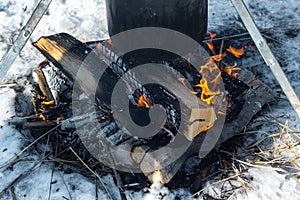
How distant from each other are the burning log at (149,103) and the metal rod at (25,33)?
1.80 ft

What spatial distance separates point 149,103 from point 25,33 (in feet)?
2.58

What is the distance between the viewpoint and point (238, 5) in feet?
5.60

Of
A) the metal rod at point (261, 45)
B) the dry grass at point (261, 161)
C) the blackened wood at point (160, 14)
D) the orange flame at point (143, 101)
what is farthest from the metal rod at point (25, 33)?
the dry grass at point (261, 161)

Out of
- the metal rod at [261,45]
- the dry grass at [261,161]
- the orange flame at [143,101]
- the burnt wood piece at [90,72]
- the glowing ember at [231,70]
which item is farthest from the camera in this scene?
the glowing ember at [231,70]

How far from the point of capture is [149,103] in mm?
2232

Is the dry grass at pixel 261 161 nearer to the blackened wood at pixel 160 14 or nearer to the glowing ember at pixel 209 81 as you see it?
the glowing ember at pixel 209 81

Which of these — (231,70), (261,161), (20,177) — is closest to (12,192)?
(20,177)

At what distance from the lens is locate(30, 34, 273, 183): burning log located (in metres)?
2.04

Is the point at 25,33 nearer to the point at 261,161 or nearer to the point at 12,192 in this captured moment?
the point at 12,192

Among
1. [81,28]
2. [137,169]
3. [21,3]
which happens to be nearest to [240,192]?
[137,169]

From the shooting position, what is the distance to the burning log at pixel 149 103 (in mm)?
2045

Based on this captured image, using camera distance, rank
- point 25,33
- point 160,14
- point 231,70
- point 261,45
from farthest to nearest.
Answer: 1. point 231,70
2. point 160,14
3. point 25,33
4. point 261,45

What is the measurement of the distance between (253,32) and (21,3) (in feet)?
8.63

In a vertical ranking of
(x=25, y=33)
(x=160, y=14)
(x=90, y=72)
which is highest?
(x=25, y=33)
